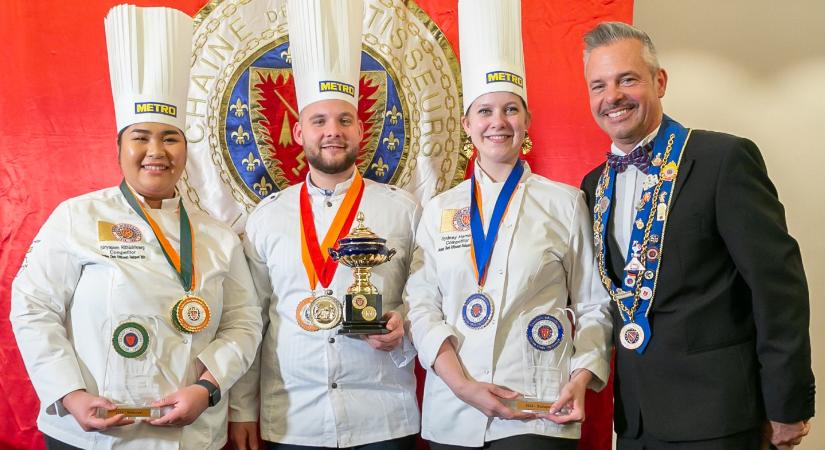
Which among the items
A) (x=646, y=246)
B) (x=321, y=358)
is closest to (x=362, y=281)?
(x=321, y=358)

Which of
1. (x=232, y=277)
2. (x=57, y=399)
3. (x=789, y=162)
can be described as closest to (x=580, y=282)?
(x=232, y=277)

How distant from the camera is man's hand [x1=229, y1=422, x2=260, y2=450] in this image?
93.9 inches

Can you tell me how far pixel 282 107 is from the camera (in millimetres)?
2877

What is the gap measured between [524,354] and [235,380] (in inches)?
34.4

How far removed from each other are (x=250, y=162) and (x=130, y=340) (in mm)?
973

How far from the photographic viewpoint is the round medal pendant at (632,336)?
195 centimetres

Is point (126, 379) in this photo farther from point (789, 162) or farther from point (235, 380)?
point (789, 162)

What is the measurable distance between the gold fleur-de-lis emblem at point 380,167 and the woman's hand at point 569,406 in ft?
3.99

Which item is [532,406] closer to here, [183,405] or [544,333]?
[544,333]

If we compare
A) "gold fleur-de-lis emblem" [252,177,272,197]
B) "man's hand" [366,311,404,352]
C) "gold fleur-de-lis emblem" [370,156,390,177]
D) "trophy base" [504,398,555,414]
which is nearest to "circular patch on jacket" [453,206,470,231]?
"man's hand" [366,311,404,352]

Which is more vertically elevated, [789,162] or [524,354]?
[789,162]

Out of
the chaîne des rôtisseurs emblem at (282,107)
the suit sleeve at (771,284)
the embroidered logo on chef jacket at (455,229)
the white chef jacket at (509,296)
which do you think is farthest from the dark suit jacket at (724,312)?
the chaîne des rôtisseurs emblem at (282,107)

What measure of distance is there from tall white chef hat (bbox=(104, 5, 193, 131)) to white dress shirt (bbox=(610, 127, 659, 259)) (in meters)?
1.38

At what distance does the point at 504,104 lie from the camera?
233 centimetres
